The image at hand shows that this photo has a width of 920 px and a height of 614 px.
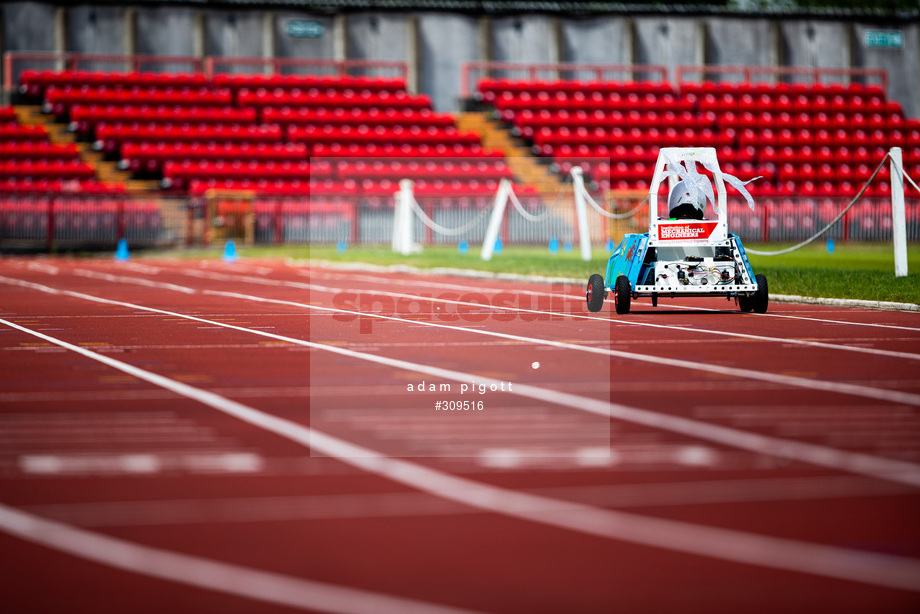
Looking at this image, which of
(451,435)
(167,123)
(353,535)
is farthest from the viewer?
(167,123)

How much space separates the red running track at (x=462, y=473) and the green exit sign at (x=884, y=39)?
41.4 m

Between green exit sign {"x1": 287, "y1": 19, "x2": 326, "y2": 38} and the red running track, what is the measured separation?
117 feet

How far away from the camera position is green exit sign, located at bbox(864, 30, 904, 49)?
169 feet

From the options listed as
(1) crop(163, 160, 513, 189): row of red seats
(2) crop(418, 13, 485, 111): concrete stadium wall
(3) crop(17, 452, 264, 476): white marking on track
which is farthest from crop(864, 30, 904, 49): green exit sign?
(3) crop(17, 452, 264, 476): white marking on track

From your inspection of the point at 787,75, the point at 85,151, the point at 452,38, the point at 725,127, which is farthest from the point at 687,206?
the point at 787,75

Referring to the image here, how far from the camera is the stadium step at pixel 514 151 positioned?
41375mm

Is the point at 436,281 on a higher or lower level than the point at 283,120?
lower

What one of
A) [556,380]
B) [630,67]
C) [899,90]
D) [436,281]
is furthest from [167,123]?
[556,380]

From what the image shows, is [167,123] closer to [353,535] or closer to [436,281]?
[436,281]

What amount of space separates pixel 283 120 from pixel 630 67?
12.7 meters

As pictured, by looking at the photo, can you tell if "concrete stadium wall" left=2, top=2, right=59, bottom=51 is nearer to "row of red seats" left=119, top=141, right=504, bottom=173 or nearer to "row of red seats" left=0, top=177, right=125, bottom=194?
"row of red seats" left=119, top=141, right=504, bottom=173

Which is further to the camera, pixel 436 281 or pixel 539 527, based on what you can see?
pixel 436 281

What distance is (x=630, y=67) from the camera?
4744cm

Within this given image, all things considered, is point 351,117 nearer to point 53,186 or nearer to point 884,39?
point 53,186
